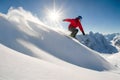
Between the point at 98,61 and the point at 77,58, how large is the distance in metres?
1.99

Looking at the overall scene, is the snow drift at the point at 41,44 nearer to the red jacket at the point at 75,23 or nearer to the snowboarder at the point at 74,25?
the snowboarder at the point at 74,25

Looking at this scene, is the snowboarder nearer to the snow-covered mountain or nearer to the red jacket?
the red jacket

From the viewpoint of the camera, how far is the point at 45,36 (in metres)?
12.6

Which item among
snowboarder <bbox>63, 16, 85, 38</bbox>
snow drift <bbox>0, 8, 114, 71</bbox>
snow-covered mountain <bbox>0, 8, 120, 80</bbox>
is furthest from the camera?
snowboarder <bbox>63, 16, 85, 38</bbox>

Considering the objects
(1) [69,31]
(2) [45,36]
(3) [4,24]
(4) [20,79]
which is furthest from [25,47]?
(1) [69,31]

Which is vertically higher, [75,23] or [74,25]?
[75,23]

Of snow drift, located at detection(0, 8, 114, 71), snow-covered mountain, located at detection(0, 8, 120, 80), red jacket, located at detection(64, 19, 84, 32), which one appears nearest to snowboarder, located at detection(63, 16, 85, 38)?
red jacket, located at detection(64, 19, 84, 32)

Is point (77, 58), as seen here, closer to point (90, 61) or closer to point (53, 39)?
point (90, 61)

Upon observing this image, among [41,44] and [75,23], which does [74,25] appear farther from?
[41,44]

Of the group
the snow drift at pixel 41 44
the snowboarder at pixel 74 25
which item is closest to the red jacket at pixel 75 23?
the snowboarder at pixel 74 25

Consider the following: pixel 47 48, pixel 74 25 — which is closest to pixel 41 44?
pixel 47 48

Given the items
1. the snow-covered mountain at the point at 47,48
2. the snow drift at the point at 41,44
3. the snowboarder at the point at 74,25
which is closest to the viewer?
the snow-covered mountain at the point at 47,48

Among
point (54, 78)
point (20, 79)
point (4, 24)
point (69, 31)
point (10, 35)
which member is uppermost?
point (69, 31)

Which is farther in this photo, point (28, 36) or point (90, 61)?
point (90, 61)
